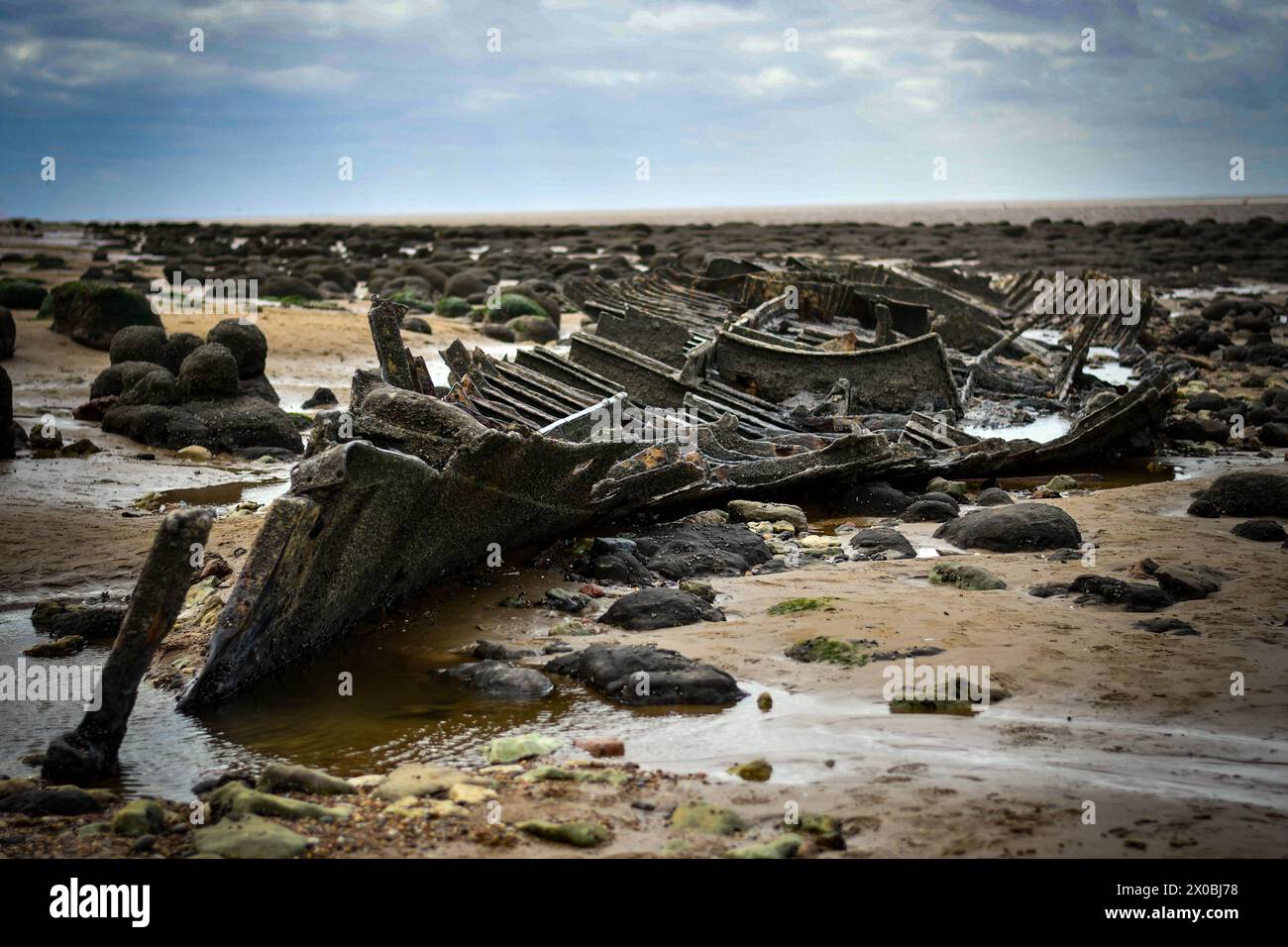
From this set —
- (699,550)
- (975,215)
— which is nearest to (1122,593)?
(699,550)

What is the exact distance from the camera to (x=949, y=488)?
1040 cm

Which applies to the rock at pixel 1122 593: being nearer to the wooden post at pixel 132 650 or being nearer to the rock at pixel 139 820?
the wooden post at pixel 132 650

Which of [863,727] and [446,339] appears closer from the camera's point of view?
[863,727]

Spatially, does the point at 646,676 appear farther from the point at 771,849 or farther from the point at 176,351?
the point at 176,351

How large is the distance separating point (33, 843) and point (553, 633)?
288 centimetres

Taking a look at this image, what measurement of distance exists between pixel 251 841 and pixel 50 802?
932 millimetres

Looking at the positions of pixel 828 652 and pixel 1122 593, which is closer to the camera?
pixel 828 652

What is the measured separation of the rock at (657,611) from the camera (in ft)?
21.3

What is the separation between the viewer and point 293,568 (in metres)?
5.27

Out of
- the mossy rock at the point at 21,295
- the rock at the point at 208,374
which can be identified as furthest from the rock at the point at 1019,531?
the mossy rock at the point at 21,295

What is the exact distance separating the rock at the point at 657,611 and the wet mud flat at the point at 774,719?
73mm

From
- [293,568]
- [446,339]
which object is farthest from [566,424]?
[446,339]
